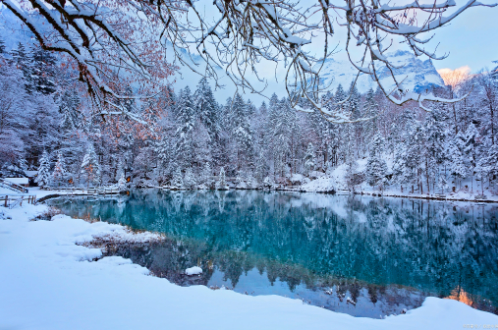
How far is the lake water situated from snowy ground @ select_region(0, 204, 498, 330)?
2.55m

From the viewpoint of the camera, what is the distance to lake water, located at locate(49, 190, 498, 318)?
781 centimetres

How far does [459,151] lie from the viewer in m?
28.1

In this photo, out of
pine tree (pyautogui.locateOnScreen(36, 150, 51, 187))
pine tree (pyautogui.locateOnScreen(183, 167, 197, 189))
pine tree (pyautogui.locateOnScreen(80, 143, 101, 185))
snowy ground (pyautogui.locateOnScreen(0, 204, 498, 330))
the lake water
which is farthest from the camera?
pine tree (pyautogui.locateOnScreen(183, 167, 197, 189))

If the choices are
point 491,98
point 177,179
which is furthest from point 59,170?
point 491,98

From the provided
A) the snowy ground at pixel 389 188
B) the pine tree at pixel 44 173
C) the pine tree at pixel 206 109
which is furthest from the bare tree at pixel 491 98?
the pine tree at pixel 44 173

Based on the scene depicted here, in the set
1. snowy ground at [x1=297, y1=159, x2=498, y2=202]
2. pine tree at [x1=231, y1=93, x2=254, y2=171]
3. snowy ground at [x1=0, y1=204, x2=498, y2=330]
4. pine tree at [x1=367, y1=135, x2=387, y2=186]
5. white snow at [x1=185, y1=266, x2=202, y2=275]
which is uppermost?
pine tree at [x1=231, y1=93, x2=254, y2=171]

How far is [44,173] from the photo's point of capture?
1061 inches

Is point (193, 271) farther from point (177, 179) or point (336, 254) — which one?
point (177, 179)

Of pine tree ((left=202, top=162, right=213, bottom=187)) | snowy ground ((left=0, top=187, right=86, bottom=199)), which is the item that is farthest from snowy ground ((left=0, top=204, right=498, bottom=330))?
pine tree ((left=202, top=162, right=213, bottom=187))

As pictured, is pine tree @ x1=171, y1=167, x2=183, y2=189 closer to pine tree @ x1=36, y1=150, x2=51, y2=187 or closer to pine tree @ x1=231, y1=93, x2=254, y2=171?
pine tree @ x1=231, y1=93, x2=254, y2=171

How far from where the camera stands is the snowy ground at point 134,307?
9.65 ft

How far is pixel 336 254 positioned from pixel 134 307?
10159 millimetres

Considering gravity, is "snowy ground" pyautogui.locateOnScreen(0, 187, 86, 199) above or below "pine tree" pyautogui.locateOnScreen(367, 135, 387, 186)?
→ below

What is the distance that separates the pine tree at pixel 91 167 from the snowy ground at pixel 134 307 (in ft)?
92.8
